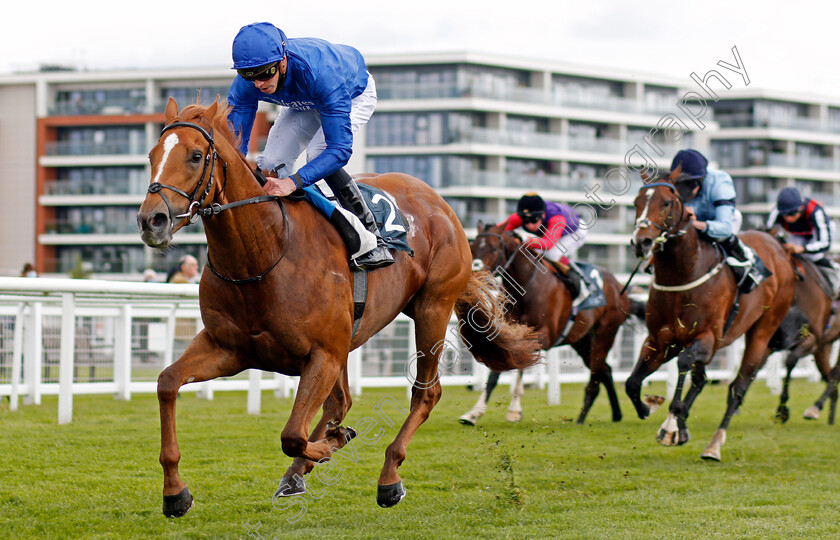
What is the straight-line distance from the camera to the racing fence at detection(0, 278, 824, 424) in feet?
22.7

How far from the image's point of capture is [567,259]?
8.99 metres

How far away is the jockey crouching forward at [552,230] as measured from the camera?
872 cm

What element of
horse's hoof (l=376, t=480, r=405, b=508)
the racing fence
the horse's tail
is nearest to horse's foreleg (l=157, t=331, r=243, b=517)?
horse's hoof (l=376, t=480, r=405, b=508)

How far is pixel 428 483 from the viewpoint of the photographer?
521cm

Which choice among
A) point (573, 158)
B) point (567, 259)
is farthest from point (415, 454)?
point (573, 158)

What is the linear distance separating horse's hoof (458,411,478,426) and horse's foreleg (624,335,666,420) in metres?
1.71

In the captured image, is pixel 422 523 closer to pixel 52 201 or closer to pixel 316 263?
pixel 316 263

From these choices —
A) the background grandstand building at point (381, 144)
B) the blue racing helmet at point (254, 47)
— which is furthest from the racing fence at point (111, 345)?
the background grandstand building at point (381, 144)

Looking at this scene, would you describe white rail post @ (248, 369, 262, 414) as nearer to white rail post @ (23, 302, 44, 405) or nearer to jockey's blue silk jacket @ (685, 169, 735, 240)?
white rail post @ (23, 302, 44, 405)

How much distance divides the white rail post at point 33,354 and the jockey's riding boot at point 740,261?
5.65 m

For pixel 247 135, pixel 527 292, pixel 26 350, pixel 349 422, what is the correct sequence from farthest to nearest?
pixel 527 292 < pixel 26 350 < pixel 349 422 < pixel 247 135

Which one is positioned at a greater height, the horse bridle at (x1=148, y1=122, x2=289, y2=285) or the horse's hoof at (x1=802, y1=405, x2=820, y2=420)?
the horse bridle at (x1=148, y1=122, x2=289, y2=285)

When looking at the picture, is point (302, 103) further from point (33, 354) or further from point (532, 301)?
point (33, 354)

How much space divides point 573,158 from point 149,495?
43.0 meters
